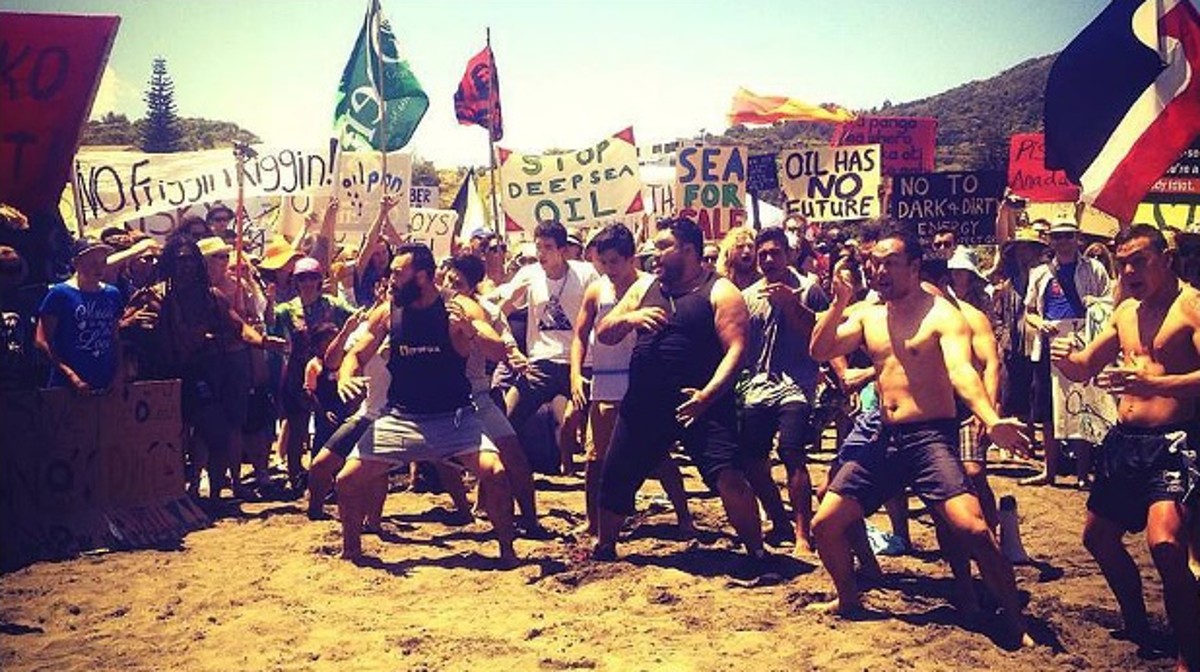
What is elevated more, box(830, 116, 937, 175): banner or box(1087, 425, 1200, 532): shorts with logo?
box(830, 116, 937, 175): banner

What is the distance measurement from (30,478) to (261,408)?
2.18 meters

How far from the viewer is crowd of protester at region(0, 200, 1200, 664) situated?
5.03m

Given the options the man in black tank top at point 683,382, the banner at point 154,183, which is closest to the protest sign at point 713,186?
the banner at point 154,183

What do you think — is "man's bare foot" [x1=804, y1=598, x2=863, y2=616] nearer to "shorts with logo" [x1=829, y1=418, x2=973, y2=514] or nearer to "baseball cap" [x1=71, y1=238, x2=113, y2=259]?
"shorts with logo" [x1=829, y1=418, x2=973, y2=514]

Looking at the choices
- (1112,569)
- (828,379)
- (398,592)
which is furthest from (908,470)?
(828,379)

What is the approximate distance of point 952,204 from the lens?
14.1m

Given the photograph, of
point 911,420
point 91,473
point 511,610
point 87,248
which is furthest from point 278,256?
point 911,420

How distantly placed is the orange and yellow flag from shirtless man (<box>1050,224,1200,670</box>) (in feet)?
52.2

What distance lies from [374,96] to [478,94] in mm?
3592

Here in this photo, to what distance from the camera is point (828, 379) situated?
8.97 m

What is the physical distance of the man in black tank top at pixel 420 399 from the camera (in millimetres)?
6465

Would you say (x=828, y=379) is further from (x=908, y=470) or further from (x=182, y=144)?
(x=182, y=144)

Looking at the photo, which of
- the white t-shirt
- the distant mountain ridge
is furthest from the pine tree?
the white t-shirt

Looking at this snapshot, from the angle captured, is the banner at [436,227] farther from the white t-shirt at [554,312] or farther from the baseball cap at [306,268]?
the white t-shirt at [554,312]
